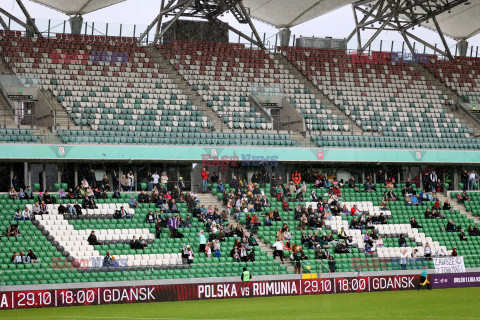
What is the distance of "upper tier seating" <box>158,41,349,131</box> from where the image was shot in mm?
45812

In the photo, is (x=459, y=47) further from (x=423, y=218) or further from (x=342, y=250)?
(x=342, y=250)

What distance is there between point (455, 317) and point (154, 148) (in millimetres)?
20516

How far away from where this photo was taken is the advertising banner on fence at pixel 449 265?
35031 millimetres

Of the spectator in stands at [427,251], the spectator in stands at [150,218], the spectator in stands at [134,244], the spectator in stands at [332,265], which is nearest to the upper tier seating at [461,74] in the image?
the spectator in stands at [427,251]

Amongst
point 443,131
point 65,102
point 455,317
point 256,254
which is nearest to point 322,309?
point 455,317

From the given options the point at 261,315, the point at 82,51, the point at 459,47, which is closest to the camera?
the point at 261,315

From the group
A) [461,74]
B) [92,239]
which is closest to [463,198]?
[461,74]

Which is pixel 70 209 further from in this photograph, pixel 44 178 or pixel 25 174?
pixel 25 174

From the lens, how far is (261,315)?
81.1 ft

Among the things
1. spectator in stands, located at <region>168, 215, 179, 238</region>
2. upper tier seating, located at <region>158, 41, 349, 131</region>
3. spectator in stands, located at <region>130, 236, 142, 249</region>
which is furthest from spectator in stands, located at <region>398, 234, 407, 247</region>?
spectator in stands, located at <region>130, 236, 142, 249</region>

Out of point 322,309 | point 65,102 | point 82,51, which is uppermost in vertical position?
point 82,51

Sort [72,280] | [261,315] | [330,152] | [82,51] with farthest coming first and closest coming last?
[82,51]
[330,152]
[72,280]
[261,315]

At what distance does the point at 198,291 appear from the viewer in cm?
3091

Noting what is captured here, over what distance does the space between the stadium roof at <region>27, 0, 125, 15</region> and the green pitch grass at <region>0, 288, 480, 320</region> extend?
25.7m
